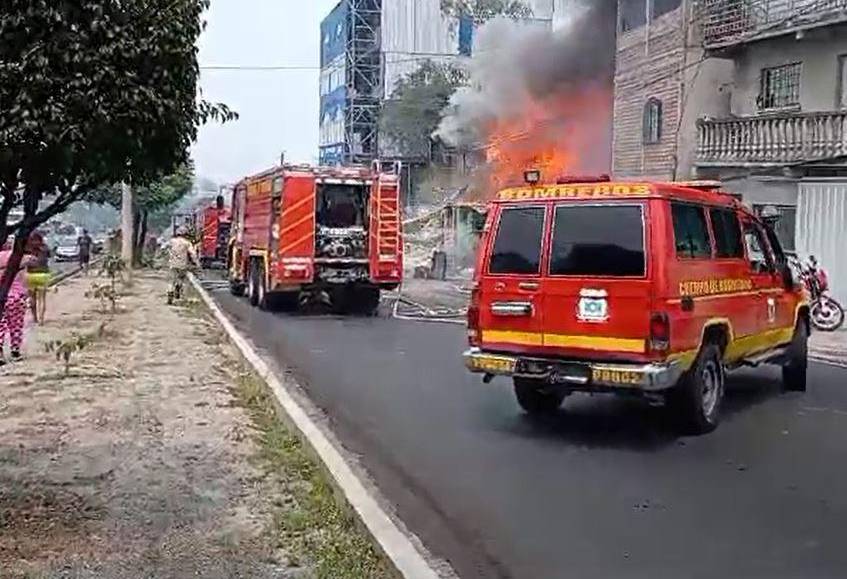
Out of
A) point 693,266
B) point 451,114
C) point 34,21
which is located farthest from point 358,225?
point 451,114

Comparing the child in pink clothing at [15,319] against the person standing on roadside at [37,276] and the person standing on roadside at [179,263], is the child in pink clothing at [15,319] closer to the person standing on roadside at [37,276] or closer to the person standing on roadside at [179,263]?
the person standing on roadside at [37,276]

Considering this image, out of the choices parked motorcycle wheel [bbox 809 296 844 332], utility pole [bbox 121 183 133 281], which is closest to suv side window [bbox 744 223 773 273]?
parked motorcycle wheel [bbox 809 296 844 332]

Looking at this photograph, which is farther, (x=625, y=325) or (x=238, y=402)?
(x=238, y=402)

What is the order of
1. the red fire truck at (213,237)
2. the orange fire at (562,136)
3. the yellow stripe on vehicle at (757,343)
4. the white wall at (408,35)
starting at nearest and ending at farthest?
the yellow stripe on vehicle at (757,343), the orange fire at (562,136), the red fire truck at (213,237), the white wall at (408,35)

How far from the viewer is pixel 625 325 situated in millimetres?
8461

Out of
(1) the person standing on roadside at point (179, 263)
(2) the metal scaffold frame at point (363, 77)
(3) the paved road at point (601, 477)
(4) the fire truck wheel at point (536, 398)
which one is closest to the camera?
Answer: (3) the paved road at point (601, 477)

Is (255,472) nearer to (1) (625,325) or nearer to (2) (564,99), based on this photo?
(1) (625,325)

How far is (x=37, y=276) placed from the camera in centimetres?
1578

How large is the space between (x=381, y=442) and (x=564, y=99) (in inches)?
1094

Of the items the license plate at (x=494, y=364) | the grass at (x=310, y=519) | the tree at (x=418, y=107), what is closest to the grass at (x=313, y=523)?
the grass at (x=310, y=519)

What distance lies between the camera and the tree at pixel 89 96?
4984 millimetres

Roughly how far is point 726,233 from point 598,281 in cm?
176

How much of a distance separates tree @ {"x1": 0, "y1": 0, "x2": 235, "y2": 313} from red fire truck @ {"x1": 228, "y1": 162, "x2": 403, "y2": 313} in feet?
48.5

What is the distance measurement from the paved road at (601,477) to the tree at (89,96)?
258 cm
